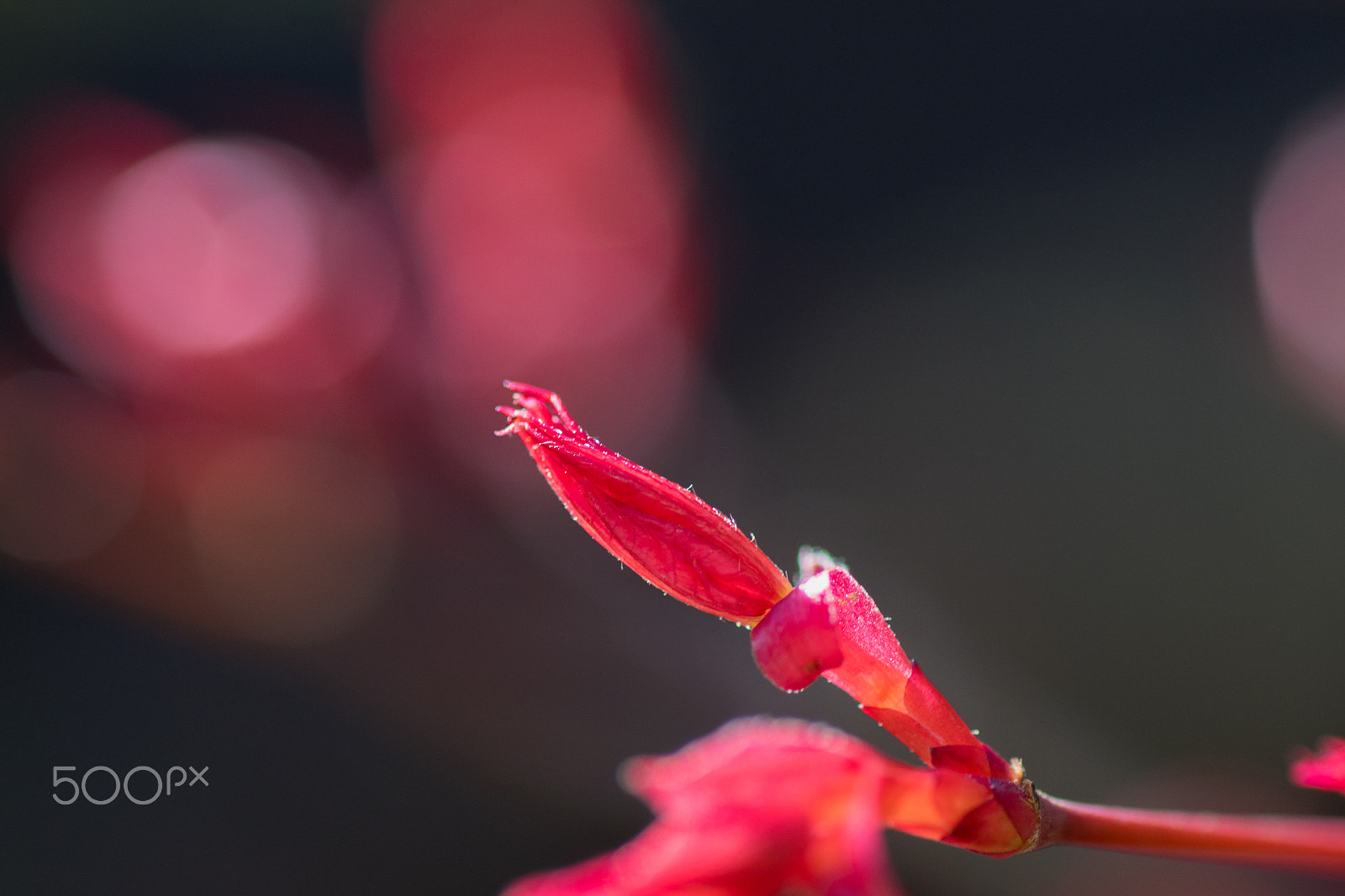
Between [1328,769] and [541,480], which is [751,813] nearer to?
[1328,769]

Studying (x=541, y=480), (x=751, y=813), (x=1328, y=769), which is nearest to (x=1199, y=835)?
(x=1328, y=769)

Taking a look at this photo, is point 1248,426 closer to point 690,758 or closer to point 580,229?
point 580,229

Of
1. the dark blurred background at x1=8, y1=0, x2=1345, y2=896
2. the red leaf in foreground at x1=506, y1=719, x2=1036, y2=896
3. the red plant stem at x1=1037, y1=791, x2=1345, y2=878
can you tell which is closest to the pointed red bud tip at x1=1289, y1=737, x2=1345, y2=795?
the red plant stem at x1=1037, y1=791, x2=1345, y2=878

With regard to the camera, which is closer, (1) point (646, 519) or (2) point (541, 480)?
(1) point (646, 519)

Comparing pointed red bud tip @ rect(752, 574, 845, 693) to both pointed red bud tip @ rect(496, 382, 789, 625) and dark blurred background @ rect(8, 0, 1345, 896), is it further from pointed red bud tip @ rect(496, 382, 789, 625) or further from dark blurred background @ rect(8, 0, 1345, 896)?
dark blurred background @ rect(8, 0, 1345, 896)

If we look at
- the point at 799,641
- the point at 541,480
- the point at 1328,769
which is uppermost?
the point at 541,480

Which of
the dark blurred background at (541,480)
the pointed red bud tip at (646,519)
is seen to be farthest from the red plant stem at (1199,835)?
the dark blurred background at (541,480)
